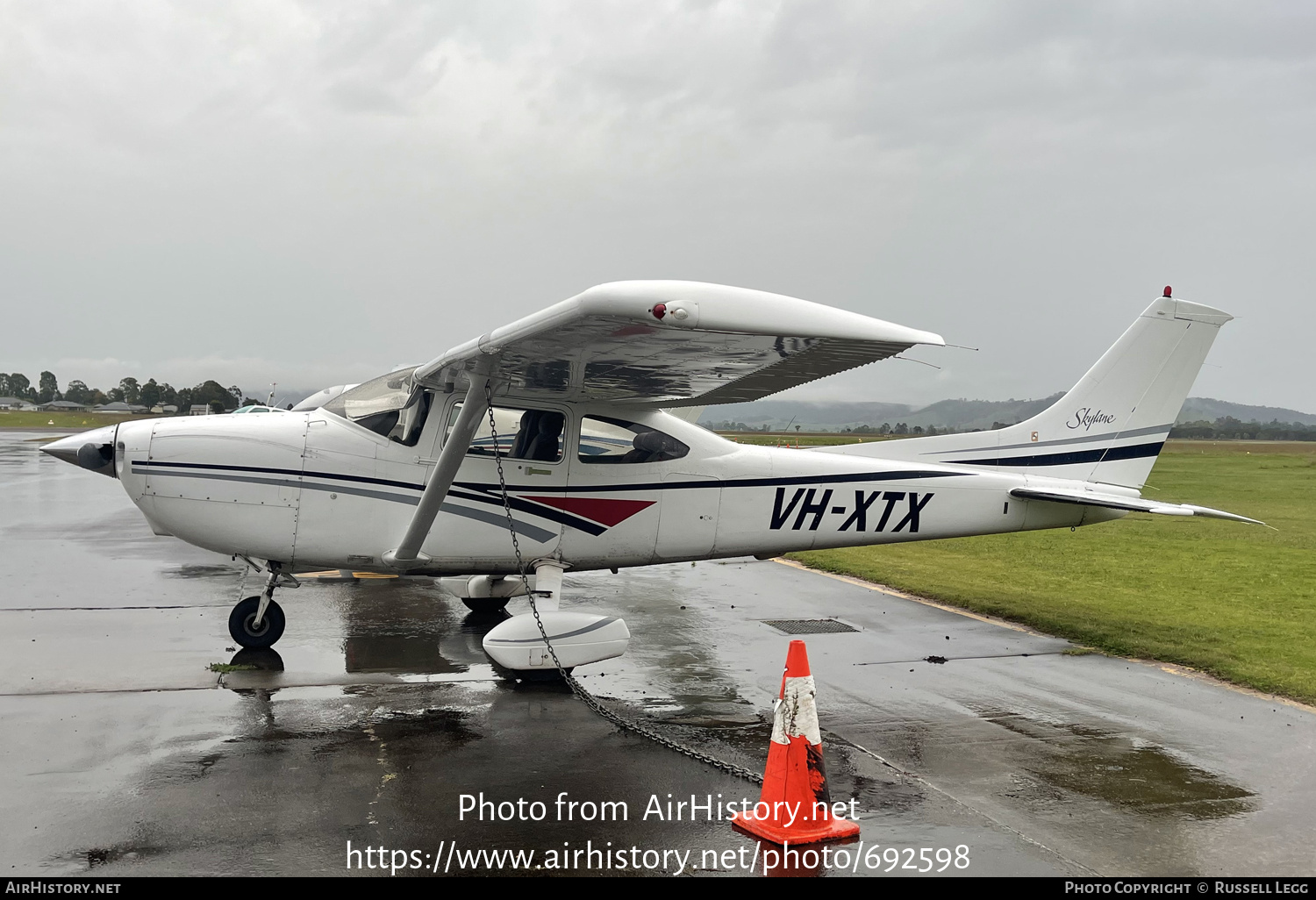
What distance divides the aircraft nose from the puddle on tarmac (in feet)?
22.6

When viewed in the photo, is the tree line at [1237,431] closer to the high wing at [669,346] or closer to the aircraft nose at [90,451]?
the high wing at [669,346]

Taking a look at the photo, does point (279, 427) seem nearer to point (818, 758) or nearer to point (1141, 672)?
point (818, 758)

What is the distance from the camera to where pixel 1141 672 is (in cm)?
762

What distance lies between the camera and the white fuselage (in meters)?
7.23

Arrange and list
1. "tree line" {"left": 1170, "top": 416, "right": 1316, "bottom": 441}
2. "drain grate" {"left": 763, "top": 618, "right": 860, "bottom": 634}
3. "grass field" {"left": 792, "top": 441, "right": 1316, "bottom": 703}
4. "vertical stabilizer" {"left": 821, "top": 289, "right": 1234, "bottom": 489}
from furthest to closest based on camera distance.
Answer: "tree line" {"left": 1170, "top": 416, "right": 1316, "bottom": 441}, "vertical stabilizer" {"left": 821, "top": 289, "right": 1234, "bottom": 489}, "drain grate" {"left": 763, "top": 618, "right": 860, "bottom": 634}, "grass field" {"left": 792, "top": 441, "right": 1316, "bottom": 703}

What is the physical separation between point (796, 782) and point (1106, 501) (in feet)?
18.9

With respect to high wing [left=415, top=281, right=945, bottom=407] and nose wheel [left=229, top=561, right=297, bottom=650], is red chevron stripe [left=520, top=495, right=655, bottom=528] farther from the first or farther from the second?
nose wheel [left=229, top=561, right=297, bottom=650]

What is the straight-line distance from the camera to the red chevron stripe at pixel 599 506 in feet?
25.0

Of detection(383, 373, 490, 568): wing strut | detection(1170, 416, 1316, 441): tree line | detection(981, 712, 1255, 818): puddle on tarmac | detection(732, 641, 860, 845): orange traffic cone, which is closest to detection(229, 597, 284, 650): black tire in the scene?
detection(383, 373, 490, 568): wing strut

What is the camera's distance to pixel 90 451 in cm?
726

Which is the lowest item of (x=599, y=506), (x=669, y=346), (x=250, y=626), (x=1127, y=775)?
(x=1127, y=775)

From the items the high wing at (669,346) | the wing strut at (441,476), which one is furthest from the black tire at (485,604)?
the high wing at (669,346)

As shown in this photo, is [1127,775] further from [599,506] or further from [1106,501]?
[599,506]

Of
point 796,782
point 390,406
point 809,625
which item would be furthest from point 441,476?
point 809,625
